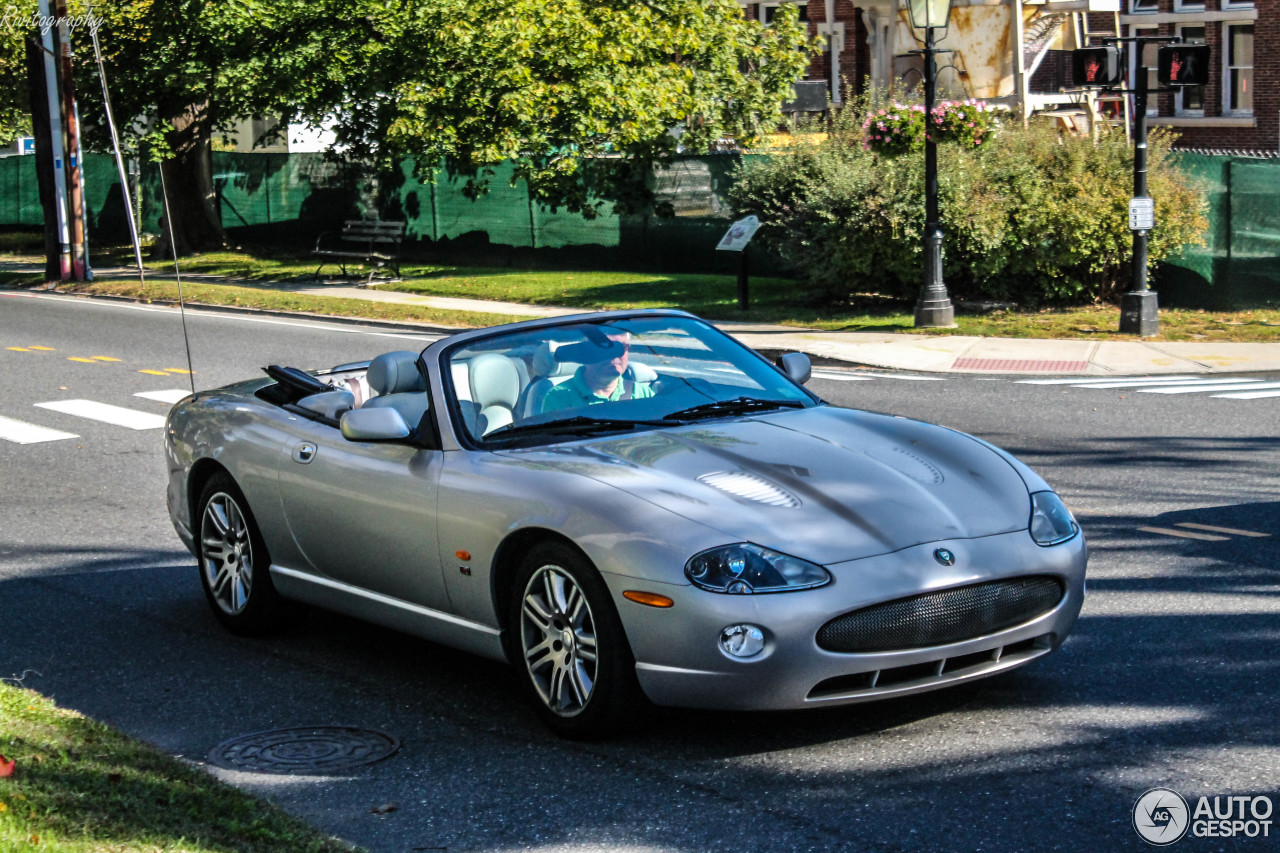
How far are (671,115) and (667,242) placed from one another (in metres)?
2.56

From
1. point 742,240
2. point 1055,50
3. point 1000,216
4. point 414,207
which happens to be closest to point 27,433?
point 742,240

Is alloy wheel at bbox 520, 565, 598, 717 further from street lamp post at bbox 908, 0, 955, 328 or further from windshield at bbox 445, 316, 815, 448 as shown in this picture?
street lamp post at bbox 908, 0, 955, 328

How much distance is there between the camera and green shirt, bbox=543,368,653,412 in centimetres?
634

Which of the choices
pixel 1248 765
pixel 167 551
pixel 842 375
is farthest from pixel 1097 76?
pixel 1248 765

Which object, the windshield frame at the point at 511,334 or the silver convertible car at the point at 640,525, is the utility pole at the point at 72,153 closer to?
the silver convertible car at the point at 640,525

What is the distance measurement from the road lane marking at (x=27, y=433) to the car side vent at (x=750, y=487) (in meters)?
9.46

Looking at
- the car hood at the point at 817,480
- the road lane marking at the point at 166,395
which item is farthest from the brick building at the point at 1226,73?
the car hood at the point at 817,480

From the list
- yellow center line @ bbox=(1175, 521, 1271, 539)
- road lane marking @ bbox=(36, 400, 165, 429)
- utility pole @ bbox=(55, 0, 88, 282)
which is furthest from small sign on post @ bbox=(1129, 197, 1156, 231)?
utility pole @ bbox=(55, 0, 88, 282)

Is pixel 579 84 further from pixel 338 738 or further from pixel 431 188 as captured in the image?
pixel 338 738

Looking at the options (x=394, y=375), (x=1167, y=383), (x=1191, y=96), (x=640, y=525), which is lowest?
(x=1167, y=383)

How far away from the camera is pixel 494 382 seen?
20.9 ft

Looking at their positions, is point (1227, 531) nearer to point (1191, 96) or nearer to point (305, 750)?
point (305, 750)

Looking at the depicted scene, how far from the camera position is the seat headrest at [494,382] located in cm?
634

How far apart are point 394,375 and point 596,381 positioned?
1142mm
